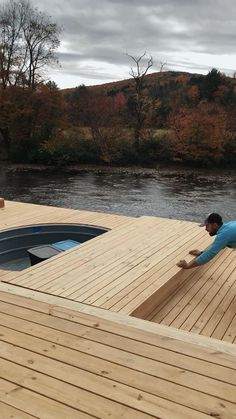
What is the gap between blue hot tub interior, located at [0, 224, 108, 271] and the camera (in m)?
6.50

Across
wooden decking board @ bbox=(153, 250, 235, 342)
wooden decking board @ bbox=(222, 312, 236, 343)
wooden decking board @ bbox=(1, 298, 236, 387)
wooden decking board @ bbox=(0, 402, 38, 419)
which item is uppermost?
wooden decking board @ bbox=(1, 298, 236, 387)

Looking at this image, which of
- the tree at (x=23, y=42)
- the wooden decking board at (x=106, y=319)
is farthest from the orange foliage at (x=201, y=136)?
the wooden decking board at (x=106, y=319)

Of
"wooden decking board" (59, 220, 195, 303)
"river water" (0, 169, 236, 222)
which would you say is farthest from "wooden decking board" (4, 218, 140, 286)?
"river water" (0, 169, 236, 222)

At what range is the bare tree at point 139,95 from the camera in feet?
77.7

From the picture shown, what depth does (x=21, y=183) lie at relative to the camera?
16328mm

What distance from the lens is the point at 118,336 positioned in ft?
9.52

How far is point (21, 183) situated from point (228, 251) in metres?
12.2

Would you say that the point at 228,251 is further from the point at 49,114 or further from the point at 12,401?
the point at 49,114

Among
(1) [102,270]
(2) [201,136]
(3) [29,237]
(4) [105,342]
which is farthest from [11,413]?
(2) [201,136]

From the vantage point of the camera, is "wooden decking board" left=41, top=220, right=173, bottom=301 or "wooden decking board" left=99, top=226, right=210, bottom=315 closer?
"wooden decking board" left=99, top=226, right=210, bottom=315

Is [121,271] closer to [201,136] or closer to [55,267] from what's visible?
[55,267]

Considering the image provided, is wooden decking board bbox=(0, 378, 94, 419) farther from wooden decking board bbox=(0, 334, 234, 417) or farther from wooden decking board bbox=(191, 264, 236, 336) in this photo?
wooden decking board bbox=(191, 264, 236, 336)

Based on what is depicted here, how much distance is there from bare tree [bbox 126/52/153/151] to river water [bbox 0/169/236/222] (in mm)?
4823

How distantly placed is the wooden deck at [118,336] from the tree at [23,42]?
20.2 metres
